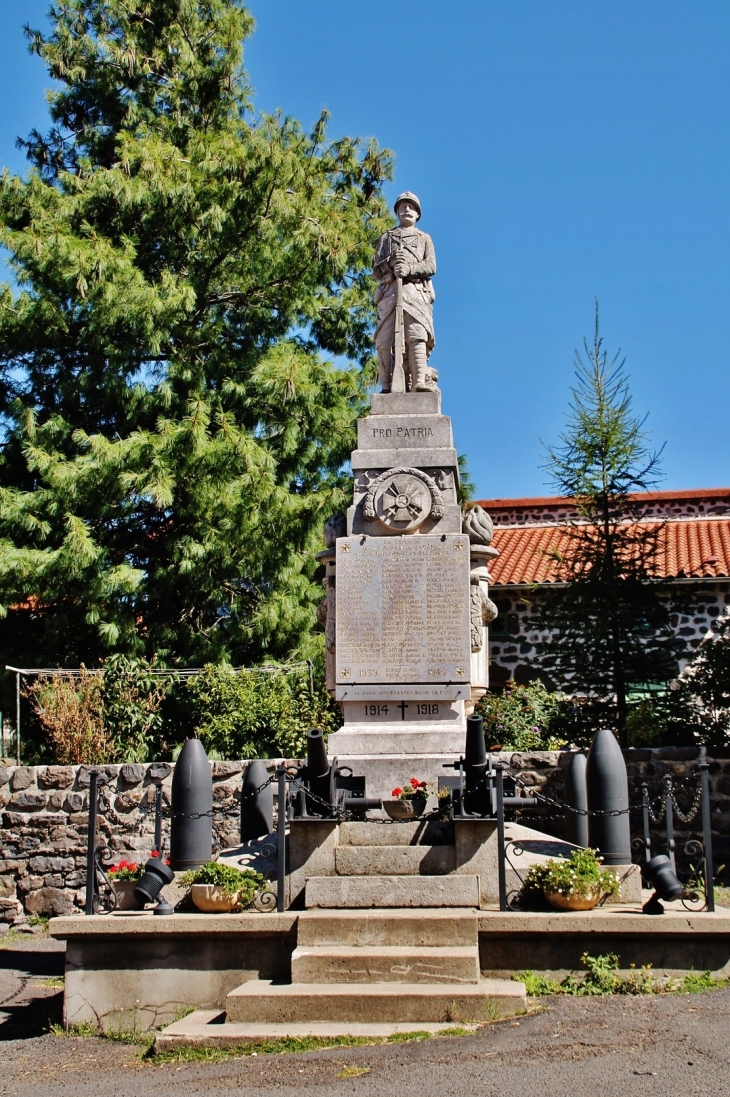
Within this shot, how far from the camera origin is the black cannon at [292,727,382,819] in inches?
297

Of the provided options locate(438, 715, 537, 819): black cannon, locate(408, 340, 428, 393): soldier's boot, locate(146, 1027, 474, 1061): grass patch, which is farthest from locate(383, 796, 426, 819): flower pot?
locate(408, 340, 428, 393): soldier's boot

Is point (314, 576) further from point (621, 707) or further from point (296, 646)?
point (621, 707)

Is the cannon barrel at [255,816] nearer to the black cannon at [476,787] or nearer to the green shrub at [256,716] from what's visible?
the black cannon at [476,787]

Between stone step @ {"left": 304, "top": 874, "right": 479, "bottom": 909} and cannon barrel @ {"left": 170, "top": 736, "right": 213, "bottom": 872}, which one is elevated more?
cannon barrel @ {"left": 170, "top": 736, "right": 213, "bottom": 872}

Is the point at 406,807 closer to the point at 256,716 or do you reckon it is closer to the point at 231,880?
the point at 231,880

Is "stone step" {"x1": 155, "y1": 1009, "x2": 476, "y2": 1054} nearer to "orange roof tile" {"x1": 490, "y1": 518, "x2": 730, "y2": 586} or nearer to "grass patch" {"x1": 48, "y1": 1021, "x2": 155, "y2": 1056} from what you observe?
"grass patch" {"x1": 48, "y1": 1021, "x2": 155, "y2": 1056}

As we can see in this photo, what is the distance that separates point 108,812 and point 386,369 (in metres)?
5.40

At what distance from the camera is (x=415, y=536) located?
364 inches

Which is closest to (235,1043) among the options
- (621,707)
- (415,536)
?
(415,536)

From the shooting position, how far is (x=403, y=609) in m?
9.12

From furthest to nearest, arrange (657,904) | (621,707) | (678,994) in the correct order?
(621,707) < (657,904) < (678,994)

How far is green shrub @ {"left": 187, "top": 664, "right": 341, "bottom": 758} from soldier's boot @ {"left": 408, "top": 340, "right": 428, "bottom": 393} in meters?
4.51

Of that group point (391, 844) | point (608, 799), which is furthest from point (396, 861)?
point (608, 799)

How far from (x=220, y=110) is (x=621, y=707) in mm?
11821
